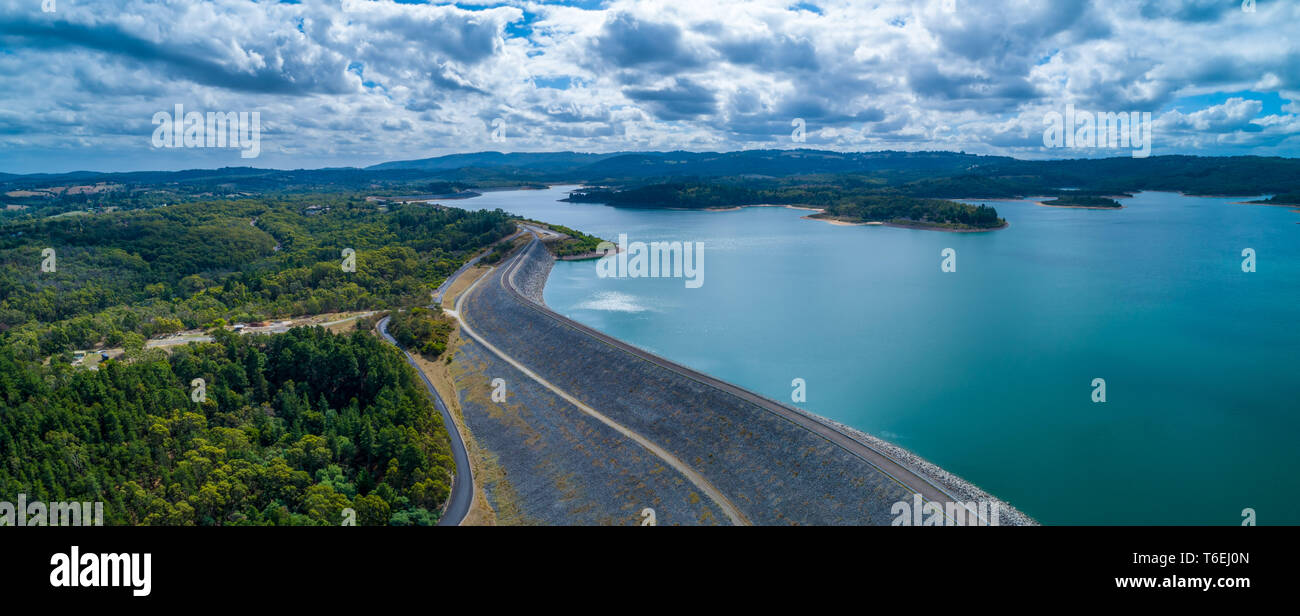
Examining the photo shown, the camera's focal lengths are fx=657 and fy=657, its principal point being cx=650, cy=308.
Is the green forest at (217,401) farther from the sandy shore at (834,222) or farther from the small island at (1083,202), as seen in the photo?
the small island at (1083,202)

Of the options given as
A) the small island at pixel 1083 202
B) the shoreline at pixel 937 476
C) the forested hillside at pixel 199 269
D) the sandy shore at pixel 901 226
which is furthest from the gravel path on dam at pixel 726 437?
the small island at pixel 1083 202

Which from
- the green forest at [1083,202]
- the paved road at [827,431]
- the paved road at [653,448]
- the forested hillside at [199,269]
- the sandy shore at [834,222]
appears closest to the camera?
the paved road at [827,431]

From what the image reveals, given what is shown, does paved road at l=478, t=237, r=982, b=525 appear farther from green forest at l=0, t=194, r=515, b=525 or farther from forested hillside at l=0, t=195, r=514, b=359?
forested hillside at l=0, t=195, r=514, b=359

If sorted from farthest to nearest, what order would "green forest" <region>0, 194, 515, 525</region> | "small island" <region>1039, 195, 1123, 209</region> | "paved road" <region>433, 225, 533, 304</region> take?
1. "small island" <region>1039, 195, 1123, 209</region>
2. "paved road" <region>433, 225, 533, 304</region>
3. "green forest" <region>0, 194, 515, 525</region>

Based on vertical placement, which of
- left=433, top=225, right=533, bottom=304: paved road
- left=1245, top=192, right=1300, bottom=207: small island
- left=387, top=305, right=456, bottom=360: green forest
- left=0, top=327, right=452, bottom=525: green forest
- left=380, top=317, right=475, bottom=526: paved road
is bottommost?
left=380, top=317, right=475, bottom=526: paved road

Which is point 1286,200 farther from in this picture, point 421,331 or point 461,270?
point 421,331

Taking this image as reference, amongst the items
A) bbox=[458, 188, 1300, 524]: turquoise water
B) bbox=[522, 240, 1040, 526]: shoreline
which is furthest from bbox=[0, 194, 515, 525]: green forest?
bbox=[458, 188, 1300, 524]: turquoise water

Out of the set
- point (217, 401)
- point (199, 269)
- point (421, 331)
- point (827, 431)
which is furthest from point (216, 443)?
point (199, 269)
